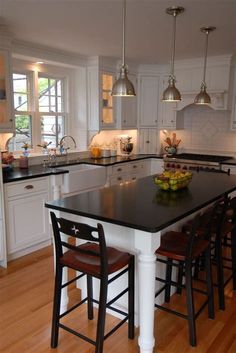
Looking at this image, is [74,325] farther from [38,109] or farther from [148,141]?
[148,141]

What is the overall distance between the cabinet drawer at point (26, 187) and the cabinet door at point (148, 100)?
2646mm

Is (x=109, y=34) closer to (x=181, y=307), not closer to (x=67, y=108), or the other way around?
(x=67, y=108)

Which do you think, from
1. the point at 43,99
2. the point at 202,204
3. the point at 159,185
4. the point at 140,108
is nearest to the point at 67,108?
the point at 43,99

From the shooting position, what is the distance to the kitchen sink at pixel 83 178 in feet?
13.4

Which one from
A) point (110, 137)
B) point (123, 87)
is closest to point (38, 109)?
point (110, 137)

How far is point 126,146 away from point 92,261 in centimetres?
369

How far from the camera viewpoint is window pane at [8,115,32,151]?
447 centimetres

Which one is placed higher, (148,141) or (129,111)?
(129,111)

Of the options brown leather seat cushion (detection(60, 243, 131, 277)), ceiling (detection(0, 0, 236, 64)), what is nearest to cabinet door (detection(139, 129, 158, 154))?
ceiling (detection(0, 0, 236, 64))

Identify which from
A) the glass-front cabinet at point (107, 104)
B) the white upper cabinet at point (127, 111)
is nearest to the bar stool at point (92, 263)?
the glass-front cabinet at point (107, 104)

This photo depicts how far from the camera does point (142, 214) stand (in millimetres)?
2162

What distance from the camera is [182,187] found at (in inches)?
117

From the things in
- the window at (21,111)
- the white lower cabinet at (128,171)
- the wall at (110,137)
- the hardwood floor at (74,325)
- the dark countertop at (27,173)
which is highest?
the window at (21,111)

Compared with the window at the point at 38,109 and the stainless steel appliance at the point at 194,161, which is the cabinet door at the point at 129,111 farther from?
the window at the point at 38,109
